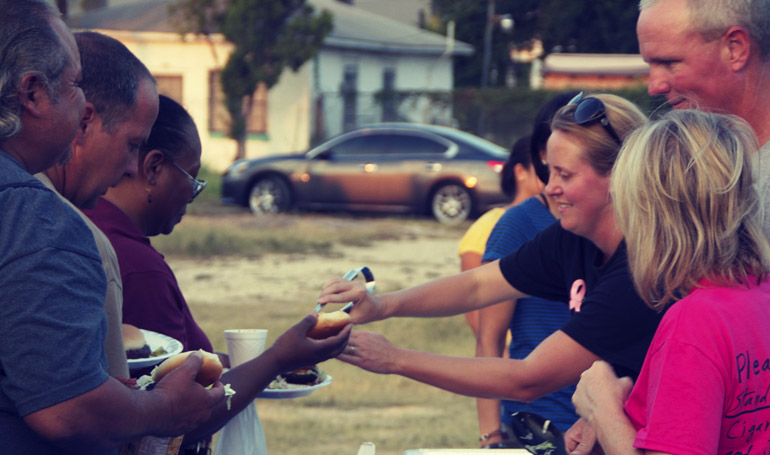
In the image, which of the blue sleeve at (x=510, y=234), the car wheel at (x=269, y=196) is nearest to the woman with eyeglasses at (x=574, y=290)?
the blue sleeve at (x=510, y=234)

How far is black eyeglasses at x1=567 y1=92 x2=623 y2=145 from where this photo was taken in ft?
9.80

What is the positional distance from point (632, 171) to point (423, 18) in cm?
4567

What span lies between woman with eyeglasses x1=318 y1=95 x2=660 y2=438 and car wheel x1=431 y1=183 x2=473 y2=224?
1353cm

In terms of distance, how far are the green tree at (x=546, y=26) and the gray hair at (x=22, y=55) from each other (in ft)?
129

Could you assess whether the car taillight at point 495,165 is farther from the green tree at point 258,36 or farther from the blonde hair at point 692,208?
the blonde hair at point 692,208

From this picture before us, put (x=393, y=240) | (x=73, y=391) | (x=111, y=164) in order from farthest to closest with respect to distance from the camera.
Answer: (x=393, y=240) < (x=111, y=164) < (x=73, y=391)

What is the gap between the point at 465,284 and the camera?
144 inches

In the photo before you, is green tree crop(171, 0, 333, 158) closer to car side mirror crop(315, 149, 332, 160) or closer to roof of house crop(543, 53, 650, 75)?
car side mirror crop(315, 149, 332, 160)

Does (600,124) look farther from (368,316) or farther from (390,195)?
(390,195)

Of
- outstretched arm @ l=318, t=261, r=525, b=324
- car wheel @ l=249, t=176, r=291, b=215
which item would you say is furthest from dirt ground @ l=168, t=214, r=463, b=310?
outstretched arm @ l=318, t=261, r=525, b=324

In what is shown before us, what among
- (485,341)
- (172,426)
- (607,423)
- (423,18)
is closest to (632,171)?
(607,423)

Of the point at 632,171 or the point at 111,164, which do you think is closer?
the point at 632,171

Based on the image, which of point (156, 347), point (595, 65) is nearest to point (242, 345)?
point (156, 347)

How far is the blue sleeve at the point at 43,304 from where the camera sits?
5.86 ft
